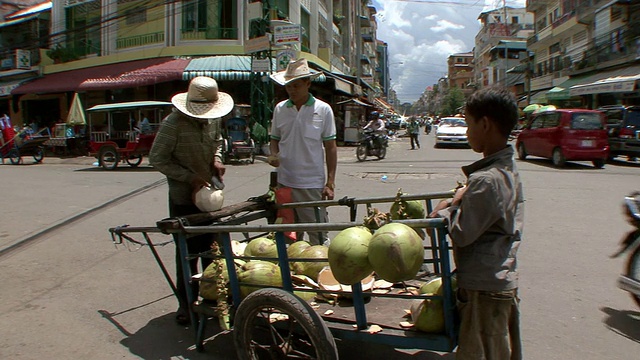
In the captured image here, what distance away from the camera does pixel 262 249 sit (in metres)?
3.28

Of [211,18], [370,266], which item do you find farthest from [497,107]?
[211,18]

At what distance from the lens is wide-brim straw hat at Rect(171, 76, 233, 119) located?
3.61m

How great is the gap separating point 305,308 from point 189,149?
1.68 meters

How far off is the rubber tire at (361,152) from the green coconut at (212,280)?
44.7ft

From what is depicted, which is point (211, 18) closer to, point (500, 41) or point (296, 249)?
point (296, 249)

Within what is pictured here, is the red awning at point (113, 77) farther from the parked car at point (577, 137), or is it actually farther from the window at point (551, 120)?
the parked car at point (577, 137)

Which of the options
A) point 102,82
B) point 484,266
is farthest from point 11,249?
point 102,82

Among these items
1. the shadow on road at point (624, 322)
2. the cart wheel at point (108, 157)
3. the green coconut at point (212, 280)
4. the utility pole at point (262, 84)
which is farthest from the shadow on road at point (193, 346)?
the utility pole at point (262, 84)

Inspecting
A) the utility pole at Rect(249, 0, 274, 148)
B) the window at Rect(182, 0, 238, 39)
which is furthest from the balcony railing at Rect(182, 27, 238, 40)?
the utility pole at Rect(249, 0, 274, 148)

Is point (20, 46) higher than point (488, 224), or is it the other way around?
point (20, 46)

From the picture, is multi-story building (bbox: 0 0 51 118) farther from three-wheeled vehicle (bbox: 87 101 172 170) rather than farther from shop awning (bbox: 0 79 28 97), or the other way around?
three-wheeled vehicle (bbox: 87 101 172 170)

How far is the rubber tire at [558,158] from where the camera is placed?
13.4 m

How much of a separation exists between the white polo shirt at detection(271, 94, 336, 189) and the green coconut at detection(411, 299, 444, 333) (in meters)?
1.97

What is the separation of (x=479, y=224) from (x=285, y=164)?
2397 mm
